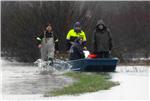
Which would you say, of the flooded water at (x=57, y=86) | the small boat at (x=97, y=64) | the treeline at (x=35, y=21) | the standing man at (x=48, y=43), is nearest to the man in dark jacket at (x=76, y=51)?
the small boat at (x=97, y=64)

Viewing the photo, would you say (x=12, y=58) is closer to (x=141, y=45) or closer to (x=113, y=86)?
(x=141, y=45)

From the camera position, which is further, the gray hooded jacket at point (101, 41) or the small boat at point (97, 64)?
the gray hooded jacket at point (101, 41)

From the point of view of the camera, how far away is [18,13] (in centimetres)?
3844

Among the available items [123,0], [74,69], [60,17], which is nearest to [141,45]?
[123,0]

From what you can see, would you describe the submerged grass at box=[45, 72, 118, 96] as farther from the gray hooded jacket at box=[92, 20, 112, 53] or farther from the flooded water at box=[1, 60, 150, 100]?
the gray hooded jacket at box=[92, 20, 112, 53]

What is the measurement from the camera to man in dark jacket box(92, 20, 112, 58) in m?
21.9

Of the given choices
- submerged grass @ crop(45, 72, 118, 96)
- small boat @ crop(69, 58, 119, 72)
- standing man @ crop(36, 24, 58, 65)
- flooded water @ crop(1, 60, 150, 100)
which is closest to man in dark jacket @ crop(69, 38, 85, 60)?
small boat @ crop(69, 58, 119, 72)

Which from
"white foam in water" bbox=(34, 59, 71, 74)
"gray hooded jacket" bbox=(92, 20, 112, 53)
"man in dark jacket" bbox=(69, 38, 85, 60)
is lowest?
"white foam in water" bbox=(34, 59, 71, 74)

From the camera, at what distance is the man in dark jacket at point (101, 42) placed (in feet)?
71.7

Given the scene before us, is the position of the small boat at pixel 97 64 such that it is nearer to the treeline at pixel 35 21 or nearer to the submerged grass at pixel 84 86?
the submerged grass at pixel 84 86

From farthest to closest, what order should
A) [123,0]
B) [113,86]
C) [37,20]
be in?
[123,0]
[37,20]
[113,86]

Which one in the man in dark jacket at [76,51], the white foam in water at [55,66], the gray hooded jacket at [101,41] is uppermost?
the gray hooded jacket at [101,41]

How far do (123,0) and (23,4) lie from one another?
14.5 metres

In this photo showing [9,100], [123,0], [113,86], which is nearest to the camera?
[9,100]
